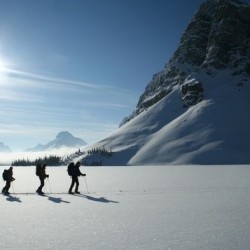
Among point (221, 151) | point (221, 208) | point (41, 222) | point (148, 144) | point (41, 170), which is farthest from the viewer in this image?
point (148, 144)

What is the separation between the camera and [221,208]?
18906 mm

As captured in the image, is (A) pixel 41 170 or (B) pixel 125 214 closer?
(B) pixel 125 214

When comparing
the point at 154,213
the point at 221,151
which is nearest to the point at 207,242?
the point at 154,213

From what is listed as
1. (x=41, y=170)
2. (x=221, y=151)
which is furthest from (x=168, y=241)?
(x=221, y=151)

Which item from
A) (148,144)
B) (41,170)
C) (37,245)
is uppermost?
(148,144)

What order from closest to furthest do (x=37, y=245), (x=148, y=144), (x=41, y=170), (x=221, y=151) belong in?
(x=37, y=245)
(x=41, y=170)
(x=221, y=151)
(x=148, y=144)

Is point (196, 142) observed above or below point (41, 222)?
above

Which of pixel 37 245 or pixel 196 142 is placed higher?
pixel 196 142

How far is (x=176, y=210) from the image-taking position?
1845 centimetres

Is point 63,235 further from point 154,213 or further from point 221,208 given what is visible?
point 221,208

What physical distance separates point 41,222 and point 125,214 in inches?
156

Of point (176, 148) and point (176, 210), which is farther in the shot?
point (176, 148)

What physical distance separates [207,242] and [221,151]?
16299 cm

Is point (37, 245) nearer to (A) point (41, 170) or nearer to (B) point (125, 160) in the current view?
(A) point (41, 170)
